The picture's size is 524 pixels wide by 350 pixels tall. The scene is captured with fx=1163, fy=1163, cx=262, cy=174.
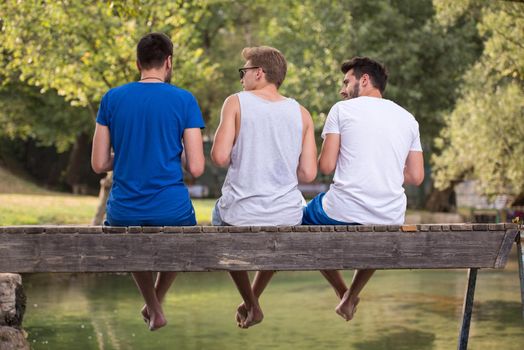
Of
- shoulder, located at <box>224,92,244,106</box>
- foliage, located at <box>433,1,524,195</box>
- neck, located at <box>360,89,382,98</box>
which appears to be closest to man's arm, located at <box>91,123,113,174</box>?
shoulder, located at <box>224,92,244,106</box>

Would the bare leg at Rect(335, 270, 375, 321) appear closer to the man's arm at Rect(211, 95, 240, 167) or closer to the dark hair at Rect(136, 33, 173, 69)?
the man's arm at Rect(211, 95, 240, 167)

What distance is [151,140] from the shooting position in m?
6.95

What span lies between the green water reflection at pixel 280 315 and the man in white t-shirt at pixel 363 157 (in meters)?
4.80

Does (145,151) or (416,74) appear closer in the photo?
(145,151)

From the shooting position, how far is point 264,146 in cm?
720

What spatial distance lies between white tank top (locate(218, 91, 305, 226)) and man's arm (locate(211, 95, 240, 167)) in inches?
1.7

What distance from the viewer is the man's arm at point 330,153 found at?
7367 mm

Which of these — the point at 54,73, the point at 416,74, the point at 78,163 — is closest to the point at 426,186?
the point at 416,74

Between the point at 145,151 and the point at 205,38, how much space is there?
3195 cm

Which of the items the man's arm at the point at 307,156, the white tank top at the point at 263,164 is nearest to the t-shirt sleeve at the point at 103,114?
the white tank top at the point at 263,164

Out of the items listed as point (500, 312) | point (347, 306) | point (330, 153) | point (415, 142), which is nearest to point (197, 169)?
point (330, 153)

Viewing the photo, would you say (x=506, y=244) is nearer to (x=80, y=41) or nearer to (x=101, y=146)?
(x=101, y=146)

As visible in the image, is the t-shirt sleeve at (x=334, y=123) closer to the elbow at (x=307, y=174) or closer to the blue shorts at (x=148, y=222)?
the elbow at (x=307, y=174)

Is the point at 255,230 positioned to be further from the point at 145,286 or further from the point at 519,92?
the point at 519,92
